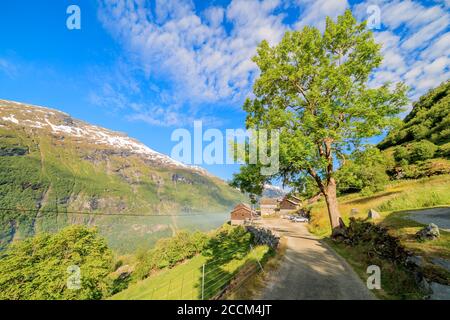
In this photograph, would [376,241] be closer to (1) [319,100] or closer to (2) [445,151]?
(1) [319,100]

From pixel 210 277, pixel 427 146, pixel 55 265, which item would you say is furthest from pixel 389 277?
pixel 55 265

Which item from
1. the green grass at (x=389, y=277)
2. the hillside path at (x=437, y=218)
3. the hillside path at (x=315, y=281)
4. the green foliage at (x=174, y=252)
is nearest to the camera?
the green grass at (x=389, y=277)

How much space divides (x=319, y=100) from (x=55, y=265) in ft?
171

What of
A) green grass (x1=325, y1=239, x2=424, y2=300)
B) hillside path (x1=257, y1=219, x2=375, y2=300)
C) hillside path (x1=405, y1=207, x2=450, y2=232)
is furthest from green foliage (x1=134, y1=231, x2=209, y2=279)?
green grass (x1=325, y1=239, x2=424, y2=300)

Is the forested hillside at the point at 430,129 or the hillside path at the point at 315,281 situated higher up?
the forested hillside at the point at 430,129

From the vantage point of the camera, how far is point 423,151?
4403 cm

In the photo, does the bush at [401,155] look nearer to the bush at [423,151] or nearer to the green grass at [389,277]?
the bush at [423,151]

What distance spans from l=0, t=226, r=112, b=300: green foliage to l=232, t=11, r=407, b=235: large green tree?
123 feet

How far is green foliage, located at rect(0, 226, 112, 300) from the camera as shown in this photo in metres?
35.4

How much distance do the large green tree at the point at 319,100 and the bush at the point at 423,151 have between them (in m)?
40.8

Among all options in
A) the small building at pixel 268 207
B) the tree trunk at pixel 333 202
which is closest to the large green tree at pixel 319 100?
the tree trunk at pixel 333 202

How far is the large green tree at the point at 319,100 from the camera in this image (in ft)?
46.9
